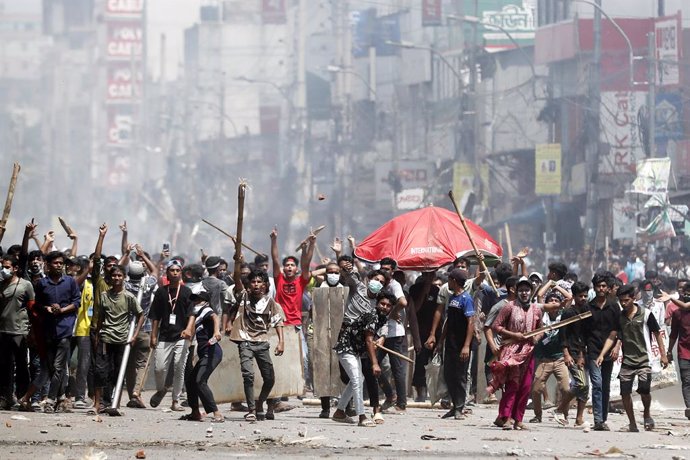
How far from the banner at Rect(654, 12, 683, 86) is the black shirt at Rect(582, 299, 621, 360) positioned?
32.4m

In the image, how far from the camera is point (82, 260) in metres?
15.6

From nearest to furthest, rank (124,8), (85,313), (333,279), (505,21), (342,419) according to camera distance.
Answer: (342,419), (85,313), (333,279), (505,21), (124,8)

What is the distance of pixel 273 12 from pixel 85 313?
126 m

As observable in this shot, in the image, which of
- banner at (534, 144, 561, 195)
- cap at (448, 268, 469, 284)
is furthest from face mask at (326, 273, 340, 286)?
banner at (534, 144, 561, 195)

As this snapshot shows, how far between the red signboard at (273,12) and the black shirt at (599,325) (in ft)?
413

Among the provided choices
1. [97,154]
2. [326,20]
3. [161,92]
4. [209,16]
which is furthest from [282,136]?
[161,92]

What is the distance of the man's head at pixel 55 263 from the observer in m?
14.0

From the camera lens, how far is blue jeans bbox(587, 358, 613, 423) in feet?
43.7

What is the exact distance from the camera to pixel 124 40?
616 ft

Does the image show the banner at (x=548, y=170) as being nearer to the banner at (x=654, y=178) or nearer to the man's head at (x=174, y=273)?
the banner at (x=654, y=178)

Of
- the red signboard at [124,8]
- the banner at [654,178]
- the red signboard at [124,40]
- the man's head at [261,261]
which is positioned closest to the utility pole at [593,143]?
the banner at [654,178]

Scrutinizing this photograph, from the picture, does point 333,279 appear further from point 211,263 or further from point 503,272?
point 503,272

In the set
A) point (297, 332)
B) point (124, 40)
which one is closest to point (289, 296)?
point (297, 332)

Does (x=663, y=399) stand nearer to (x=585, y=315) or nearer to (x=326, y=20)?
(x=585, y=315)
